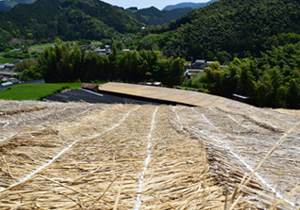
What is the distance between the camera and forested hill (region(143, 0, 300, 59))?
46125 mm

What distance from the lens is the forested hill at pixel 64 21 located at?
89.6m

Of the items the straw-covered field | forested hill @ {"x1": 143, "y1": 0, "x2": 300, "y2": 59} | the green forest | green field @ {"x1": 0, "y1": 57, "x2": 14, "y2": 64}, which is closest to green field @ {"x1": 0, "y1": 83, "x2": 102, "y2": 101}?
the green forest

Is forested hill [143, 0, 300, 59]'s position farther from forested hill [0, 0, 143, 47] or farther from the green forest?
forested hill [0, 0, 143, 47]

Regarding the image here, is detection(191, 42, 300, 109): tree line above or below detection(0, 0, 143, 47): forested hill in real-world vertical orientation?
below

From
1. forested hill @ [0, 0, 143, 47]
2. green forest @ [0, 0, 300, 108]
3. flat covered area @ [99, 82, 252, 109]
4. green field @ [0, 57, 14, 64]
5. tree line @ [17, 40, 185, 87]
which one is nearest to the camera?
flat covered area @ [99, 82, 252, 109]

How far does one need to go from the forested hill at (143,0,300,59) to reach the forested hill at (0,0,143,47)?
59954 mm

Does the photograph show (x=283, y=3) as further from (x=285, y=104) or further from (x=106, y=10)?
(x=106, y=10)

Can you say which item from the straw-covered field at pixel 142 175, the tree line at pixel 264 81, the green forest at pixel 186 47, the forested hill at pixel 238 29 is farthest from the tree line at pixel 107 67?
the forested hill at pixel 238 29

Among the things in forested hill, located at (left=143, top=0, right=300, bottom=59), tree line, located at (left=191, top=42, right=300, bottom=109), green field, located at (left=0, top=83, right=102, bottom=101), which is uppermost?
forested hill, located at (left=143, top=0, right=300, bottom=59)

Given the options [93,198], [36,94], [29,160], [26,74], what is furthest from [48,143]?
[26,74]

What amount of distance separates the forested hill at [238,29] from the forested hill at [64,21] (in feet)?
197

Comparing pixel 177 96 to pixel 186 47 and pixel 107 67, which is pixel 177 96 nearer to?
pixel 107 67

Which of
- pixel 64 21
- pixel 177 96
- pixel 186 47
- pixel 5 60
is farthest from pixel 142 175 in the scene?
pixel 64 21

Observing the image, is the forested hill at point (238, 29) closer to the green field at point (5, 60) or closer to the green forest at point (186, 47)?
the green forest at point (186, 47)
